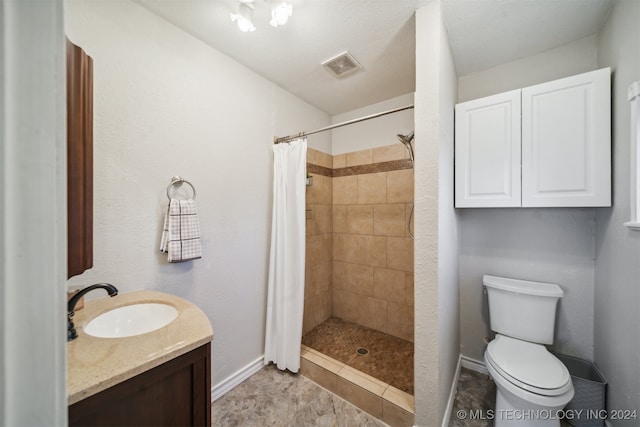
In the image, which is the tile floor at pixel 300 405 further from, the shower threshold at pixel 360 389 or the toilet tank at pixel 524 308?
the toilet tank at pixel 524 308

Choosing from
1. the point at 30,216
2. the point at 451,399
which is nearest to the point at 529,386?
the point at 451,399

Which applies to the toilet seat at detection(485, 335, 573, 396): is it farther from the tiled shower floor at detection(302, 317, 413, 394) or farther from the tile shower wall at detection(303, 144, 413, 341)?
the tile shower wall at detection(303, 144, 413, 341)

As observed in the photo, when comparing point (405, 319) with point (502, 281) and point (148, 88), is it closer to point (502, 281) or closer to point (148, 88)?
point (502, 281)

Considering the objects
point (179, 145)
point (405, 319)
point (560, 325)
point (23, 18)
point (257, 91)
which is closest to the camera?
point (23, 18)

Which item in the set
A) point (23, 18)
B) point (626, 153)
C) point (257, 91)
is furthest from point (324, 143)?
point (23, 18)

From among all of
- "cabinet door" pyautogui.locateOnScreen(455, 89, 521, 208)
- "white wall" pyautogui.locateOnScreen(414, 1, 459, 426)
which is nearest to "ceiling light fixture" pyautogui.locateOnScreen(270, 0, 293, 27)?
"white wall" pyautogui.locateOnScreen(414, 1, 459, 426)

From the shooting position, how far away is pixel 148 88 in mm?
1419

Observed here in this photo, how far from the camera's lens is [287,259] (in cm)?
198

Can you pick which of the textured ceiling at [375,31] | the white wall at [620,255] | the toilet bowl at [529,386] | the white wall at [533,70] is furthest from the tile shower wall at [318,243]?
the white wall at [620,255]

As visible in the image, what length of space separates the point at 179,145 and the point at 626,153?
2.53 metres

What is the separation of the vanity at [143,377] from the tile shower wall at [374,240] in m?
1.90

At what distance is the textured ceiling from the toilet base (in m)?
2.23

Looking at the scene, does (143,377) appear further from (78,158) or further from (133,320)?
(78,158)

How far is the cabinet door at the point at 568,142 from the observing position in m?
1.42
